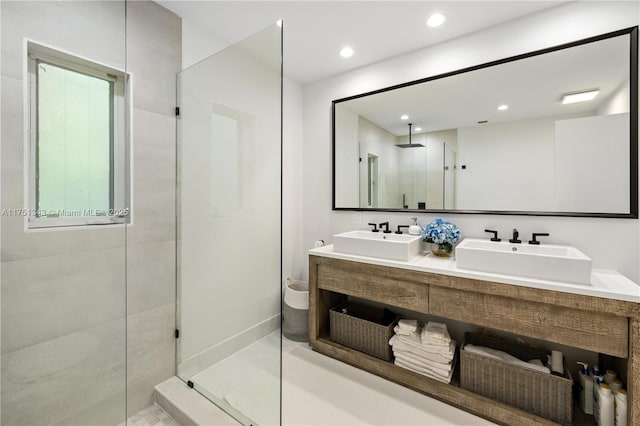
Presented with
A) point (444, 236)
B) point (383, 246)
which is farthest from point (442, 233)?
point (383, 246)

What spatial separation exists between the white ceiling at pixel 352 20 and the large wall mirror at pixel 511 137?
0.29 m

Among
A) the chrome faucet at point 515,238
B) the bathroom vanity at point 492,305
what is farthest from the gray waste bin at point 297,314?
the chrome faucet at point 515,238

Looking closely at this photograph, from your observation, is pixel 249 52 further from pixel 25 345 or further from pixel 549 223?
pixel 549 223

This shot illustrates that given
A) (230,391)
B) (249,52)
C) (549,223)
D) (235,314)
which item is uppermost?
(249,52)

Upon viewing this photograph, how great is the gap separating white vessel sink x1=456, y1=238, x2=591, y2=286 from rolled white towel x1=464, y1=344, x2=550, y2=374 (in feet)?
1.75

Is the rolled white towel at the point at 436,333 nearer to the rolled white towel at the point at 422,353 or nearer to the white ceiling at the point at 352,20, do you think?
the rolled white towel at the point at 422,353

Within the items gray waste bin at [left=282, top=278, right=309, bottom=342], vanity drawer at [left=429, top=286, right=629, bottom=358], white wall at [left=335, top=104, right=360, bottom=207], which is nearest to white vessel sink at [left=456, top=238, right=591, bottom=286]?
vanity drawer at [left=429, top=286, right=629, bottom=358]

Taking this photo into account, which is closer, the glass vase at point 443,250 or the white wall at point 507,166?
the white wall at point 507,166

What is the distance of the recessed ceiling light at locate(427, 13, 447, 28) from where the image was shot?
1890mm

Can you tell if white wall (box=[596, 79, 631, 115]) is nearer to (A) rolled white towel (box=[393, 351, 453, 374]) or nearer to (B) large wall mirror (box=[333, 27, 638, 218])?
(B) large wall mirror (box=[333, 27, 638, 218])

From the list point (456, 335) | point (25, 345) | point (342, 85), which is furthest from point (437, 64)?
point (25, 345)

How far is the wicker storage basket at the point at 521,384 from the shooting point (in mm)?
1469

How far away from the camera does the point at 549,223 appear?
1.85 meters

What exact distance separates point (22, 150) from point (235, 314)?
116 centimetres
